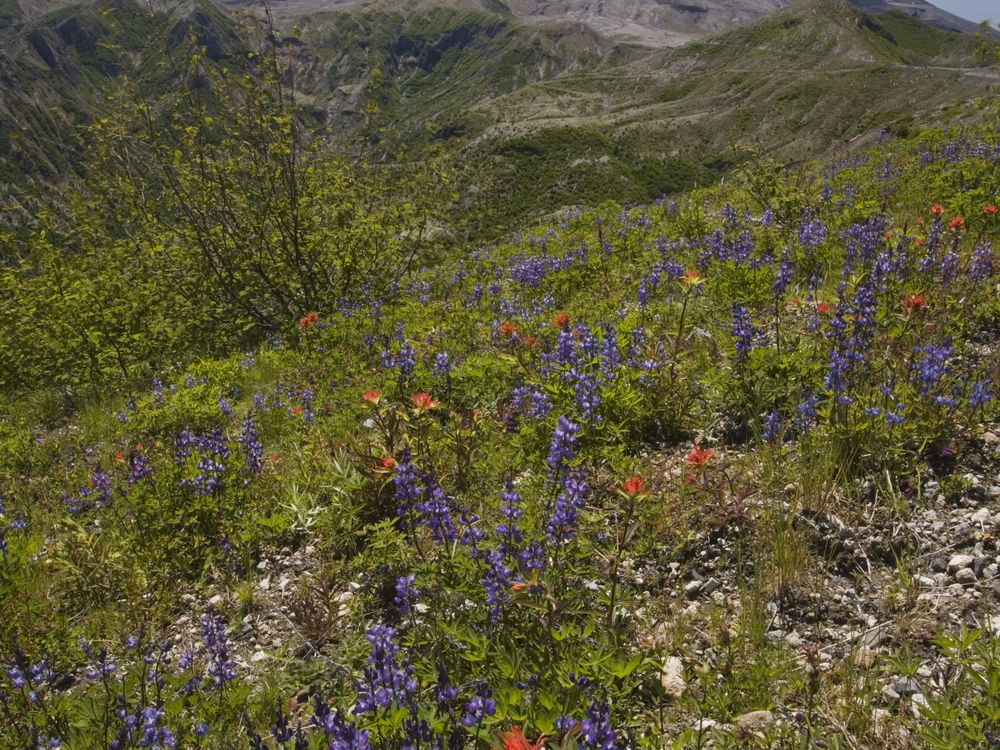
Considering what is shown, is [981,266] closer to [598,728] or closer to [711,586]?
[711,586]

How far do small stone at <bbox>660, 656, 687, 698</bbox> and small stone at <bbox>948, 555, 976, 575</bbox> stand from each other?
1552 millimetres

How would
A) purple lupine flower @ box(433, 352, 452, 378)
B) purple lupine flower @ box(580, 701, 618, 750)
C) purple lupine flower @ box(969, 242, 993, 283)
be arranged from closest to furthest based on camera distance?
1. purple lupine flower @ box(580, 701, 618, 750)
2. purple lupine flower @ box(969, 242, 993, 283)
3. purple lupine flower @ box(433, 352, 452, 378)

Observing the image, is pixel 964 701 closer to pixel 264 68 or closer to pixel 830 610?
pixel 830 610

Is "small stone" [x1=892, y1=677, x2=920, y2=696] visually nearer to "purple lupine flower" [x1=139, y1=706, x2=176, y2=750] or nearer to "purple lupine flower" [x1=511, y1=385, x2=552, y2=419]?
"purple lupine flower" [x1=511, y1=385, x2=552, y2=419]

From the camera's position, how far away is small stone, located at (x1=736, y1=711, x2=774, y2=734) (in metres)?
2.48

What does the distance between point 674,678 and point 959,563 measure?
167 centimetres

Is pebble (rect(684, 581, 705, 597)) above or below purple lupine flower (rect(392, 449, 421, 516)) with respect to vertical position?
below

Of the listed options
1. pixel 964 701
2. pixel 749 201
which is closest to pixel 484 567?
pixel 964 701

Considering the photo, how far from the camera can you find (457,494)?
4566mm

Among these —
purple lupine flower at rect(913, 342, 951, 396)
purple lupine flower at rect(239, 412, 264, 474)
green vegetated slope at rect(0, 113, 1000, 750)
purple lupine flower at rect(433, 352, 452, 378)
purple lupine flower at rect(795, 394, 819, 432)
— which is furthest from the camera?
purple lupine flower at rect(433, 352, 452, 378)

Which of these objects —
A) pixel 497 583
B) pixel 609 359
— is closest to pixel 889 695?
pixel 497 583

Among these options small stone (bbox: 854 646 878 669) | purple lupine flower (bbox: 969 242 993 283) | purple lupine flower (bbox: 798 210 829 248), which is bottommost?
small stone (bbox: 854 646 878 669)

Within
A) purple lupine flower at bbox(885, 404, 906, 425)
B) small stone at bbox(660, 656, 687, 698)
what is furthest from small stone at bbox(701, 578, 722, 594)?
purple lupine flower at bbox(885, 404, 906, 425)

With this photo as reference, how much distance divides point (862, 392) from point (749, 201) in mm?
9407
